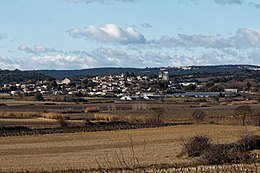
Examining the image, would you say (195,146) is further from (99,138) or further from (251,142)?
(99,138)

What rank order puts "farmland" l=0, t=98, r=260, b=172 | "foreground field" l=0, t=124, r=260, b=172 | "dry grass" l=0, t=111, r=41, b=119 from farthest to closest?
"dry grass" l=0, t=111, r=41, b=119, "farmland" l=0, t=98, r=260, b=172, "foreground field" l=0, t=124, r=260, b=172

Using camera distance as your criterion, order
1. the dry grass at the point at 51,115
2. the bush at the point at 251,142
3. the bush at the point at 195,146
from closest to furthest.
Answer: the bush at the point at 195,146
the bush at the point at 251,142
the dry grass at the point at 51,115

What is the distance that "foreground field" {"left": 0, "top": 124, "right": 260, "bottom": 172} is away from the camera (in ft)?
138

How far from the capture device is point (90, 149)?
58719 millimetres

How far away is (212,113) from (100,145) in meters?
56.2

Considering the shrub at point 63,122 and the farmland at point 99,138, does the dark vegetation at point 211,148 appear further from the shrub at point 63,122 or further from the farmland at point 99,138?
the shrub at point 63,122

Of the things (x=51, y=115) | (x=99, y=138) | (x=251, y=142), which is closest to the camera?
(x=251, y=142)

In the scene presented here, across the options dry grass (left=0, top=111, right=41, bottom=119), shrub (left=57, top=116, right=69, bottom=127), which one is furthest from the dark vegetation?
dry grass (left=0, top=111, right=41, bottom=119)

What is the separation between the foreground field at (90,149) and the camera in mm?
42125

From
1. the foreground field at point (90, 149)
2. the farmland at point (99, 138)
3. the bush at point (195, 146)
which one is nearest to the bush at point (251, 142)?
the farmland at point (99, 138)

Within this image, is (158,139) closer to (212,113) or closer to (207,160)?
(207,160)

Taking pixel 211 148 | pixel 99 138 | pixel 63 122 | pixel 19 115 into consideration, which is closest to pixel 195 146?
pixel 211 148

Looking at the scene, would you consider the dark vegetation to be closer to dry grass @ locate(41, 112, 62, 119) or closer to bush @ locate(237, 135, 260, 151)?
bush @ locate(237, 135, 260, 151)

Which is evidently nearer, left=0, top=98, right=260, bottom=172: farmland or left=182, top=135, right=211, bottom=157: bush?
left=0, top=98, right=260, bottom=172: farmland
